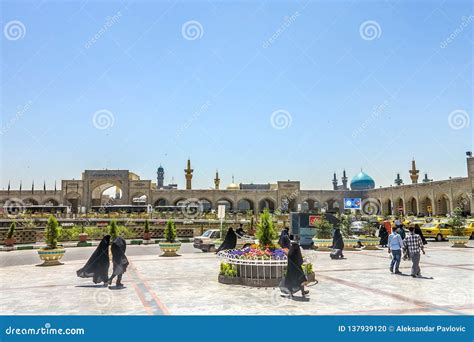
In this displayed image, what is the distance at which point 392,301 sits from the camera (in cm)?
756

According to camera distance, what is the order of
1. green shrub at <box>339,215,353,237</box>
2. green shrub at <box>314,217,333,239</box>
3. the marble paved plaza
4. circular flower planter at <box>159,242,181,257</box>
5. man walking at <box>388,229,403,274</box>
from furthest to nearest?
green shrub at <box>339,215,353,237</box> < green shrub at <box>314,217,333,239</box> < circular flower planter at <box>159,242,181,257</box> < man walking at <box>388,229,403,274</box> < the marble paved plaza

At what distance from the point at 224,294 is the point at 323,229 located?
1140 cm

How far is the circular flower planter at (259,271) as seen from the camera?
9227mm

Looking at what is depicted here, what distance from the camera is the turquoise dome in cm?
6450

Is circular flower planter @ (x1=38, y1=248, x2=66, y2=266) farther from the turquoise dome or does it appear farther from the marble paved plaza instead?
the turquoise dome

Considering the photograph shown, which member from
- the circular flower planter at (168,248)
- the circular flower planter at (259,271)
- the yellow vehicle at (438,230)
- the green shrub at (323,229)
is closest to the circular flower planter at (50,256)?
the circular flower planter at (168,248)

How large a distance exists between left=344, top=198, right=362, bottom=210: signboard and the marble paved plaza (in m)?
45.6

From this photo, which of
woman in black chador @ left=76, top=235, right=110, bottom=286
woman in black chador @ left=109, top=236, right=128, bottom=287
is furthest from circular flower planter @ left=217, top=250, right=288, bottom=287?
woman in black chador @ left=76, top=235, right=110, bottom=286

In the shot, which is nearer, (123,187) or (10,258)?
(10,258)

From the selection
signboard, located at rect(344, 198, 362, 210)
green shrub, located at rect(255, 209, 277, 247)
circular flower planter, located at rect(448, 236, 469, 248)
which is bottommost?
circular flower planter, located at rect(448, 236, 469, 248)

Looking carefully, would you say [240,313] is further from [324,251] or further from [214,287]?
[324,251]

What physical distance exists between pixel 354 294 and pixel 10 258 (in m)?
14.3

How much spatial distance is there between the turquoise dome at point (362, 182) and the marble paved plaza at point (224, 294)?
176 ft
